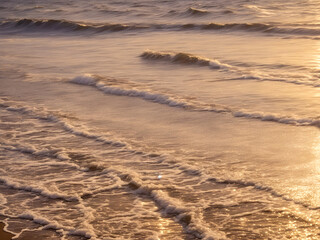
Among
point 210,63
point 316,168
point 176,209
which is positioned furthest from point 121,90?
point 176,209

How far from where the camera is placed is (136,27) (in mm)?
18766

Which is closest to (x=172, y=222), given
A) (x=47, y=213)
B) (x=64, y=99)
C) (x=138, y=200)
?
(x=138, y=200)

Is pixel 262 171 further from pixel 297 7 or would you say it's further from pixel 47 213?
pixel 297 7

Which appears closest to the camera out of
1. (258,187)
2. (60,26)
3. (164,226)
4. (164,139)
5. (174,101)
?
(164,226)

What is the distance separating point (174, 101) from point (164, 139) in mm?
1776

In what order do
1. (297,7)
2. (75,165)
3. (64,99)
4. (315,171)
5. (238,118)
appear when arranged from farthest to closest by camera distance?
(297,7), (64,99), (238,118), (75,165), (315,171)

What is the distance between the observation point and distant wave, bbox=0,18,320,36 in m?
15.8

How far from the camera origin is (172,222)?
16.4 feet

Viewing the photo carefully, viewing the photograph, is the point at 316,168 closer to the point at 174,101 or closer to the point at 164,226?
the point at 164,226

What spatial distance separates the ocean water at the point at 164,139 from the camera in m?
5.07

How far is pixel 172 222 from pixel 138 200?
0.57 m

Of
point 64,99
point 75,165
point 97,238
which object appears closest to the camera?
point 97,238

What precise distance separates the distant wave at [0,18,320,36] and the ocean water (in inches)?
14.8

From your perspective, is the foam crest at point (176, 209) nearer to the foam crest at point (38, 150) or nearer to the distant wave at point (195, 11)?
the foam crest at point (38, 150)
